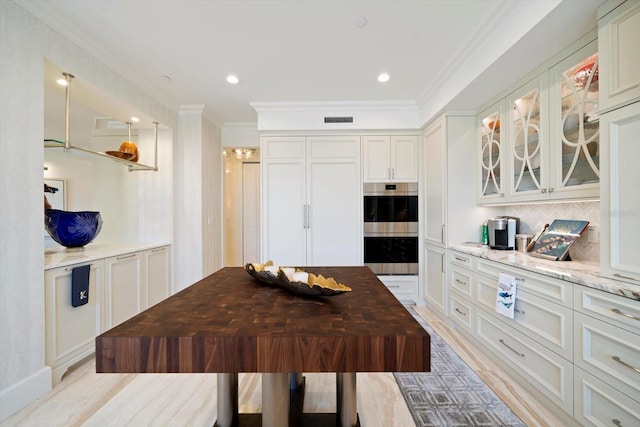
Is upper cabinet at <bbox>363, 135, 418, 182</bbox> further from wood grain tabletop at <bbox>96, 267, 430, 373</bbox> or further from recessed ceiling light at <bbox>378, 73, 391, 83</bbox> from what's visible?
wood grain tabletop at <bbox>96, 267, 430, 373</bbox>

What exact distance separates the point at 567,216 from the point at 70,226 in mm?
4155

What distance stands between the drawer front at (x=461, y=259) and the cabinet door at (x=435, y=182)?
224mm

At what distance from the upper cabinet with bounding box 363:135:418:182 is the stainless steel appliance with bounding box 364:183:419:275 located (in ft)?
0.49

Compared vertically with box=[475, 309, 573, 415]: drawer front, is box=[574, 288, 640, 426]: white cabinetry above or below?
above

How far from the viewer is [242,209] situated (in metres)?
5.80

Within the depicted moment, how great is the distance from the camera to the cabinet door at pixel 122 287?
8.11 ft

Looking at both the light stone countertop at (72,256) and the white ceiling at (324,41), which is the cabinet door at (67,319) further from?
the white ceiling at (324,41)

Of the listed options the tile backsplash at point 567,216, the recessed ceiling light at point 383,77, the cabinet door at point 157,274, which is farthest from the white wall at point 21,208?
the tile backsplash at point 567,216

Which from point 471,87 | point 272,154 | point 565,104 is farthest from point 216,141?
point 565,104

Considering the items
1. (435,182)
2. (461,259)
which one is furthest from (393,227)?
(461,259)

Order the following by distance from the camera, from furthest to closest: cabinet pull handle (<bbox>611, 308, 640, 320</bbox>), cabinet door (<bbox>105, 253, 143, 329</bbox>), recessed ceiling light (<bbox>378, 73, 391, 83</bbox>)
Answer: recessed ceiling light (<bbox>378, 73, 391, 83</bbox>), cabinet door (<bbox>105, 253, 143, 329</bbox>), cabinet pull handle (<bbox>611, 308, 640, 320</bbox>)

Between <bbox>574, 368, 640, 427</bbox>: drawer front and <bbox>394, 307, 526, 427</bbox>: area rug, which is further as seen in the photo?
<bbox>394, 307, 526, 427</bbox>: area rug

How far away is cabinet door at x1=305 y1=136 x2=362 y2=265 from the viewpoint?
Answer: 3.72m

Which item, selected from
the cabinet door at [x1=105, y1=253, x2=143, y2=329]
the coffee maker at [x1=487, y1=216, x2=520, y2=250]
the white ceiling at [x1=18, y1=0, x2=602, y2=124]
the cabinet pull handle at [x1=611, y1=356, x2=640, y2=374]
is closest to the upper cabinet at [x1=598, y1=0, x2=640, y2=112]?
the white ceiling at [x1=18, y1=0, x2=602, y2=124]
